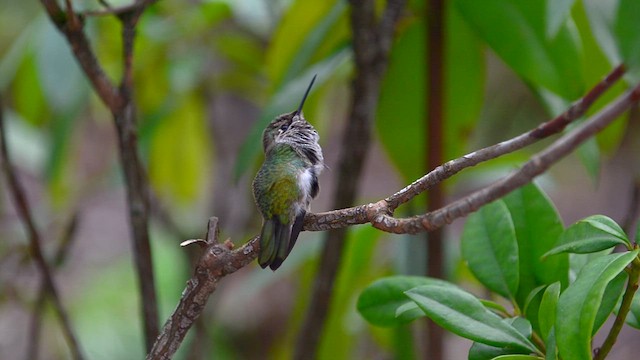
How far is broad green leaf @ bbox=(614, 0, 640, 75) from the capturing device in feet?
2.53

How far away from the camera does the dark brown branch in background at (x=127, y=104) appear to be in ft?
3.04

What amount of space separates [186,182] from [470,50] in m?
0.87

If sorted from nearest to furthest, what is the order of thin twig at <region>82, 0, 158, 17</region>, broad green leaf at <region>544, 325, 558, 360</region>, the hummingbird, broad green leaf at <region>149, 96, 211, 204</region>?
broad green leaf at <region>544, 325, 558, 360</region> < the hummingbird < thin twig at <region>82, 0, 158, 17</region> < broad green leaf at <region>149, 96, 211, 204</region>

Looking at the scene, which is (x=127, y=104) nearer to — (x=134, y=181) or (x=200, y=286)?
(x=134, y=181)

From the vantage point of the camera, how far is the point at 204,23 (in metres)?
1.58

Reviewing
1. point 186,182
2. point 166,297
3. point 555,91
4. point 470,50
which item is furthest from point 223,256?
point 166,297

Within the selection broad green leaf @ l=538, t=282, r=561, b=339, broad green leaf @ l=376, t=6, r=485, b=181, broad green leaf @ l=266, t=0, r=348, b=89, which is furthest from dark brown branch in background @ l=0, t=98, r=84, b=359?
broad green leaf @ l=538, t=282, r=561, b=339

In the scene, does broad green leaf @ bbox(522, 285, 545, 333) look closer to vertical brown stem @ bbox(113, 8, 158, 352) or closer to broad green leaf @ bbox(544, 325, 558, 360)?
broad green leaf @ bbox(544, 325, 558, 360)

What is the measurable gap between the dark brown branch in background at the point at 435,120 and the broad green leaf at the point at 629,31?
12.5 inches

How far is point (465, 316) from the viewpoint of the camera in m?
0.70

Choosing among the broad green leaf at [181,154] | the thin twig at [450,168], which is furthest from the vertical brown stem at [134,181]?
the broad green leaf at [181,154]

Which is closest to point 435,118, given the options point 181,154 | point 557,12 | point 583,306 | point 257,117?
point 557,12

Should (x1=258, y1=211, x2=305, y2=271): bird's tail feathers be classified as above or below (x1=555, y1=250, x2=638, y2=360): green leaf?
above

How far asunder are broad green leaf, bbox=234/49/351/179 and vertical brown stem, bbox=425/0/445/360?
0.41 feet
